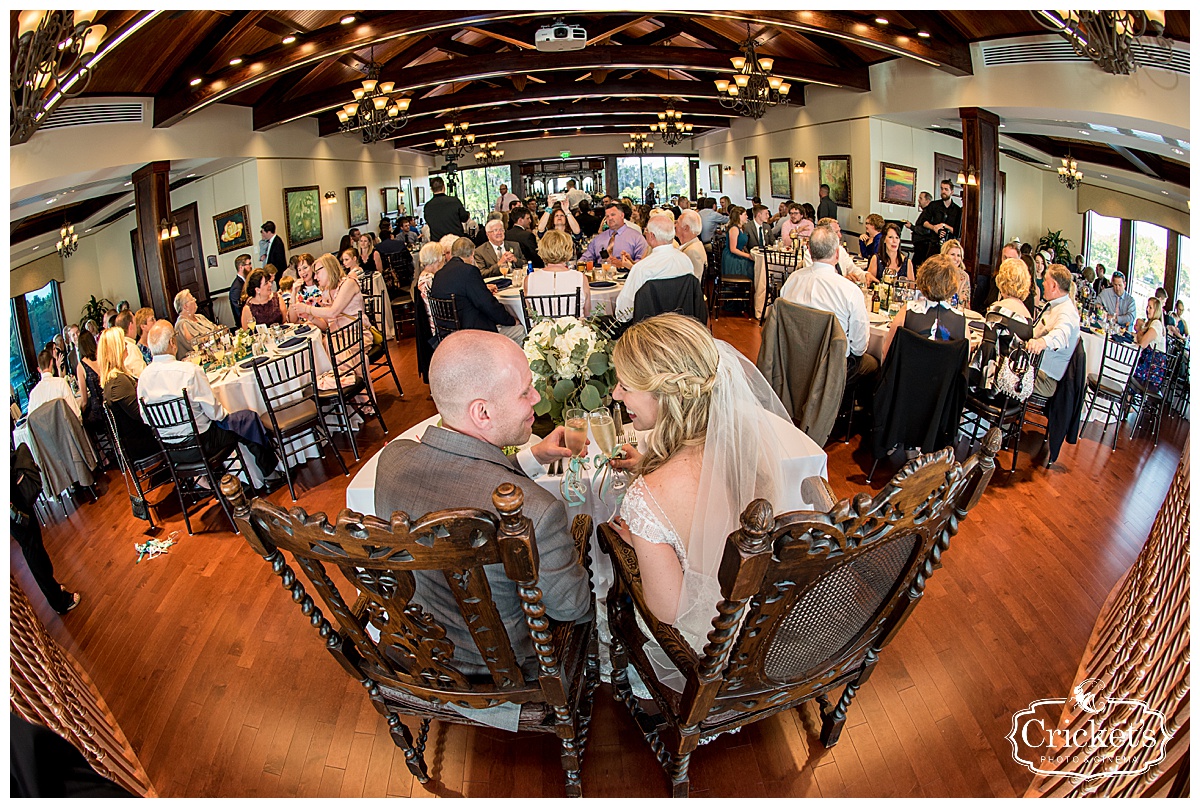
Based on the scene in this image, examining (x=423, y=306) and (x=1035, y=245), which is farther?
(x=1035, y=245)

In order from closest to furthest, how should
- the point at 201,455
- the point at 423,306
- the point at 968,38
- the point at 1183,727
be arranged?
the point at 1183,727
the point at 201,455
the point at 423,306
the point at 968,38

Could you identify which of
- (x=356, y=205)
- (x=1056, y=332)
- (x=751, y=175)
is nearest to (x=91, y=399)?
(x=1056, y=332)

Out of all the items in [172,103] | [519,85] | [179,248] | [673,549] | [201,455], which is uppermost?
[519,85]

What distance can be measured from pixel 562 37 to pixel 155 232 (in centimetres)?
532

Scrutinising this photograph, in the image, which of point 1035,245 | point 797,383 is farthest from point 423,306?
point 1035,245

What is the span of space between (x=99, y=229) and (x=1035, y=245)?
17263mm

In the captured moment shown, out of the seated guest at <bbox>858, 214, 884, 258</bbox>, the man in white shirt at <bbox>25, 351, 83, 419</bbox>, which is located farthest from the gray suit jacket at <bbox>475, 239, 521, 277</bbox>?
the seated guest at <bbox>858, 214, 884, 258</bbox>

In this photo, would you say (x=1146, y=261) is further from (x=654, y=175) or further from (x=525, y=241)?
(x=654, y=175)

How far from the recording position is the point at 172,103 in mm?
8164

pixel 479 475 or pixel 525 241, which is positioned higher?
pixel 525 241

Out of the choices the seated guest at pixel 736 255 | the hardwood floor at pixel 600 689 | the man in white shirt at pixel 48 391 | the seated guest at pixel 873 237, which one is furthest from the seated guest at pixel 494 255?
Result: the hardwood floor at pixel 600 689

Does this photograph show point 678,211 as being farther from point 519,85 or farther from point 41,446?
point 41,446

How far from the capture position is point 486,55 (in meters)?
10.5
